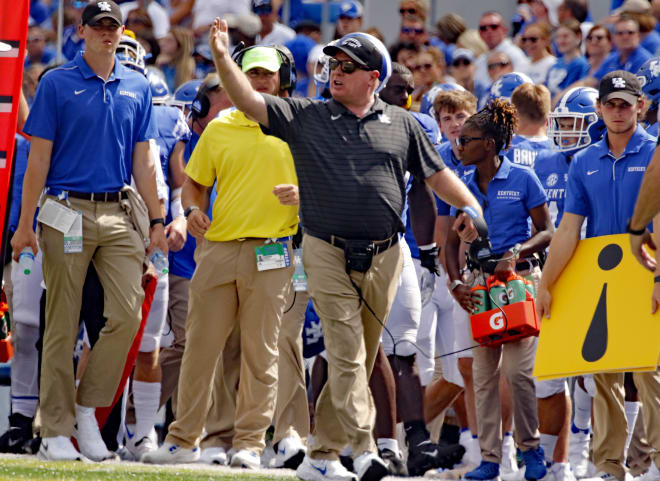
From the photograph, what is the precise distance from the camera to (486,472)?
7973mm

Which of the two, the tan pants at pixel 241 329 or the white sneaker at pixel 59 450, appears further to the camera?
Answer: the tan pants at pixel 241 329

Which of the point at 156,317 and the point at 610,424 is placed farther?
the point at 156,317

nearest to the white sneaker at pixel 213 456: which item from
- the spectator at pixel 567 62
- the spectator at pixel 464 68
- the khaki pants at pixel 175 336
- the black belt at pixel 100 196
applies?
the khaki pants at pixel 175 336

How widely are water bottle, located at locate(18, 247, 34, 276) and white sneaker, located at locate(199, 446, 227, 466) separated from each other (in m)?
1.51

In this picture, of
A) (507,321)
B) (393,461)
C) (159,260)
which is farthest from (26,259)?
(507,321)

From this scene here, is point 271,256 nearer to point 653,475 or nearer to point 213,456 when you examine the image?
point 213,456

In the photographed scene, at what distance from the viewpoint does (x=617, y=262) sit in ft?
23.1

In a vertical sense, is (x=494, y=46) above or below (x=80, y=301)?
above

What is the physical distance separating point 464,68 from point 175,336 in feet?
17.7

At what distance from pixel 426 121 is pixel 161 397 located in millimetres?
2496

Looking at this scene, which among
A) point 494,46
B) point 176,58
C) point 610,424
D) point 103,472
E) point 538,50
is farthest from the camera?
point 494,46

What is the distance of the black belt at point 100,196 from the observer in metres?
7.60

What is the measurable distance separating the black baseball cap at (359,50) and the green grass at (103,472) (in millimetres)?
2178

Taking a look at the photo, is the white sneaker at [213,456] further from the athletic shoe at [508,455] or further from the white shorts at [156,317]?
the athletic shoe at [508,455]
